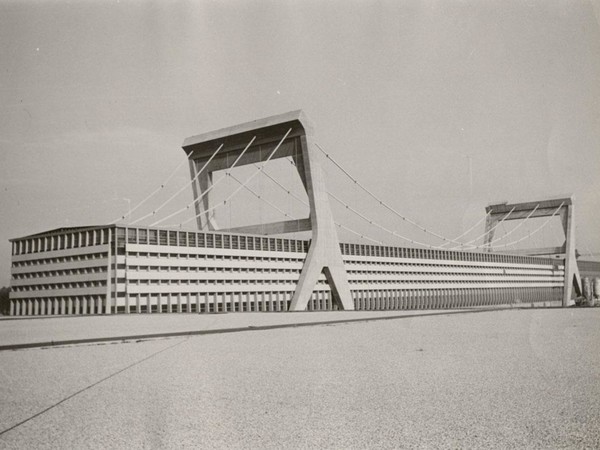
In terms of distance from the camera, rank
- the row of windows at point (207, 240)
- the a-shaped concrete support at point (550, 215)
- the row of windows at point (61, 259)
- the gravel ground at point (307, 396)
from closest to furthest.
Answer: the gravel ground at point (307, 396) → the row of windows at point (207, 240) → the row of windows at point (61, 259) → the a-shaped concrete support at point (550, 215)

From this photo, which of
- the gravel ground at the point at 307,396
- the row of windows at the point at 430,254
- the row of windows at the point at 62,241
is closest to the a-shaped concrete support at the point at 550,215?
the row of windows at the point at 430,254

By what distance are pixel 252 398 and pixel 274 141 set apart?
56586mm

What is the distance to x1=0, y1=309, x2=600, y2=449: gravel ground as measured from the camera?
810 cm

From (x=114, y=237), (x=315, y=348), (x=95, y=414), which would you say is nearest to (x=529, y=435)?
(x=95, y=414)

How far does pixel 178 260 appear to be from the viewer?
190 ft

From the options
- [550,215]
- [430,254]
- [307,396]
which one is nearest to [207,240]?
[307,396]

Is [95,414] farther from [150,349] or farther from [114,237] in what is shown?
[114,237]

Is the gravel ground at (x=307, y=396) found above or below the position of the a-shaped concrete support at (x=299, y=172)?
below

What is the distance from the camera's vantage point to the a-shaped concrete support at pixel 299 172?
63.4 meters

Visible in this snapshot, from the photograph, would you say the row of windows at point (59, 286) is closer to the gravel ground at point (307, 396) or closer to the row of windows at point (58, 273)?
the row of windows at point (58, 273)

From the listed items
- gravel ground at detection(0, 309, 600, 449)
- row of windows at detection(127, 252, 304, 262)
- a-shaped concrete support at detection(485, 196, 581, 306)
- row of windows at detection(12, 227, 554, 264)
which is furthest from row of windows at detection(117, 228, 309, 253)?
a-shaped concrete support at detection(485, 196, 581, 306)

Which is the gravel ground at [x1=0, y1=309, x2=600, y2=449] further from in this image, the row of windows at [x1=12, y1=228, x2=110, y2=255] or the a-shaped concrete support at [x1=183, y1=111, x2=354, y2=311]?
the a-shaped concrete support at [x1=183, y1=111, x2=354, y2=311]

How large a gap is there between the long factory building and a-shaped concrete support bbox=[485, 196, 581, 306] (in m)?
55.7

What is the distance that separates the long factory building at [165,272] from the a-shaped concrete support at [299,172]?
3.34m
